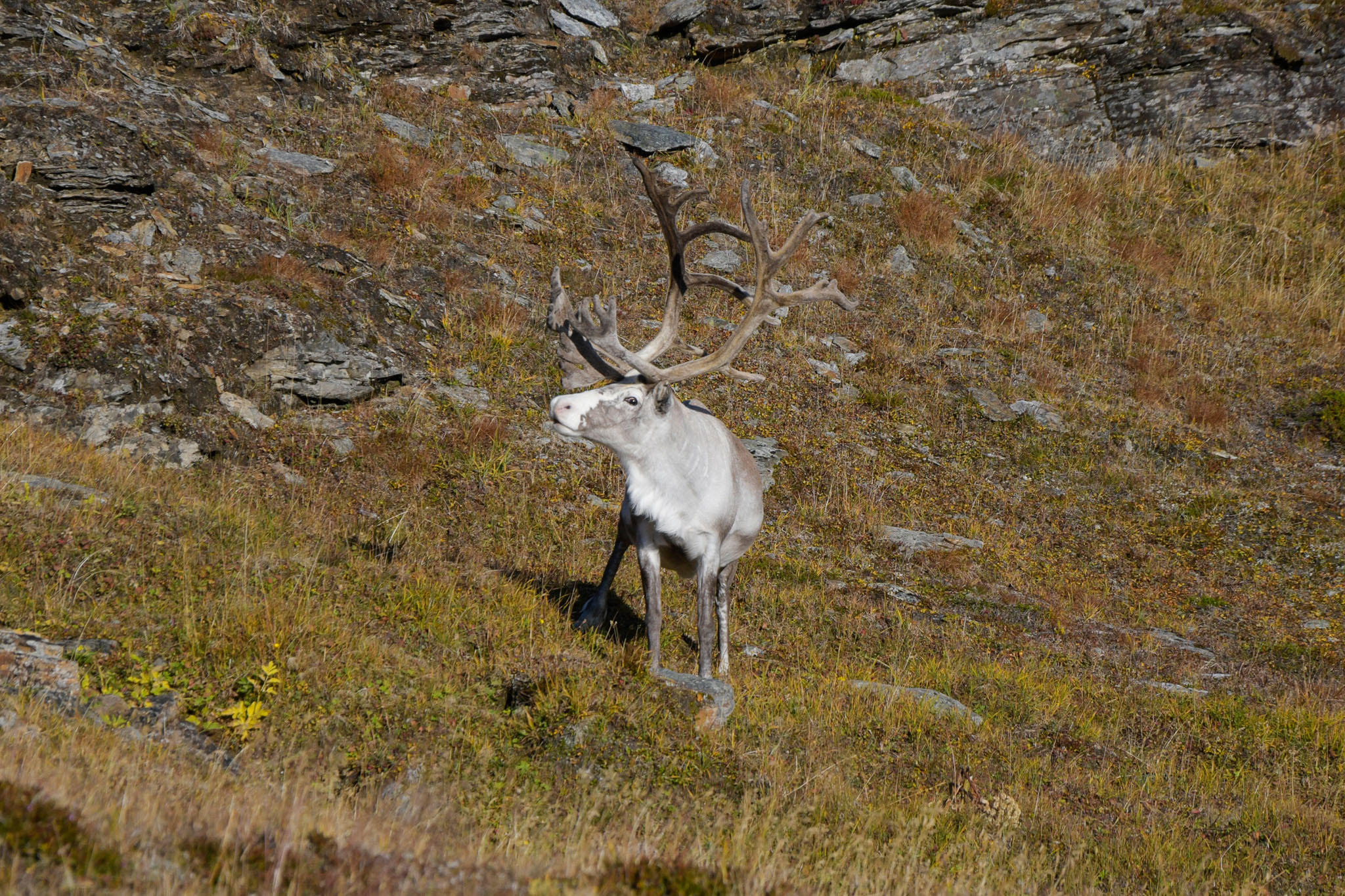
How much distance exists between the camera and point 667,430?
6.96 meters

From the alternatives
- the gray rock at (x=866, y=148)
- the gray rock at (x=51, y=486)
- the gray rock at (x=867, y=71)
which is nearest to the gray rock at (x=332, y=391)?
the gray rock at (x=51, y=486)

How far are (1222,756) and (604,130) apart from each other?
548 inches

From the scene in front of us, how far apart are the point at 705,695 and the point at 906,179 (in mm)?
14516

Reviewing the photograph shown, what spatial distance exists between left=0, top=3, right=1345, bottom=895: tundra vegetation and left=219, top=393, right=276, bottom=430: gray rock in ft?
0.53

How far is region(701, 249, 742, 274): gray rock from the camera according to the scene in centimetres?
1541

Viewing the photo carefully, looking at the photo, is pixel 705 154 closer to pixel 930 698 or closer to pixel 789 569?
pixel 789 569

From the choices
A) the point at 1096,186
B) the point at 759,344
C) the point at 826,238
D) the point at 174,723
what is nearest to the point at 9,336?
the point at 174,723

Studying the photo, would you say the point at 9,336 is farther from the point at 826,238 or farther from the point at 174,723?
the point at 826,238

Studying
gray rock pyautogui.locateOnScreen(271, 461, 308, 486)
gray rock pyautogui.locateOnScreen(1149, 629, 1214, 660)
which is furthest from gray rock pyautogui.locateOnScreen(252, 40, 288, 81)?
gray rock pyautogui.locateOnScreen(1149, 629, 1214, 660)

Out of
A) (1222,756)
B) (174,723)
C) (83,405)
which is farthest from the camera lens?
(83,405)

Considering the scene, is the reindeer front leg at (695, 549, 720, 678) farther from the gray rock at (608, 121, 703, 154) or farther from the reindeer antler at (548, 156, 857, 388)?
the gray rock at (608, 121, 703, 154)

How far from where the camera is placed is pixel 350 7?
667 inches

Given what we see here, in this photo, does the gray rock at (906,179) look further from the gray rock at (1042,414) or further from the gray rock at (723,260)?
the gray rock at (1042,414)

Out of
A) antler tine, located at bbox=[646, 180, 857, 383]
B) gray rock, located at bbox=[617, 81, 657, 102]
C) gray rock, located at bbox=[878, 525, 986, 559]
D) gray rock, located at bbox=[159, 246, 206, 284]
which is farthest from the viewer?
gray rock, located at bbox=[617, 81, 657, 102]
